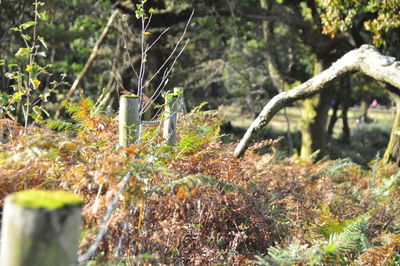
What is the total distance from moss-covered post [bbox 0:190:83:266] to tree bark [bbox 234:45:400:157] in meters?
4.00

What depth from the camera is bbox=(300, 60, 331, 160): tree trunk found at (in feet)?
41.8

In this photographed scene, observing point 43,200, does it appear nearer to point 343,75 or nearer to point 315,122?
point 343,75

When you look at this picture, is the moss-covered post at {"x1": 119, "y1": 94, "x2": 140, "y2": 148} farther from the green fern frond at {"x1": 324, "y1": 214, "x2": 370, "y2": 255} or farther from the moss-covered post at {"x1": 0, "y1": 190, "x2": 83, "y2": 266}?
the moss-covered post at {"x1": 0, "y1": 190, "x2": 83, "y2": 266}

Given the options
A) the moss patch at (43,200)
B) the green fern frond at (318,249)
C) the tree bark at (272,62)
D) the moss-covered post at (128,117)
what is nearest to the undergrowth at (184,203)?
the green fern frond at (318,249)

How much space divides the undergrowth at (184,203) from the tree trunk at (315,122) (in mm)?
7297

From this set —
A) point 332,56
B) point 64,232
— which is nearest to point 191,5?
point 332,56

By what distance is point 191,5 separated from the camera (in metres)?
11.2

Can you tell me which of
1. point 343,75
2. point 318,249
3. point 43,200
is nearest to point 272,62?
point 343,75

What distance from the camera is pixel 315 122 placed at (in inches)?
506

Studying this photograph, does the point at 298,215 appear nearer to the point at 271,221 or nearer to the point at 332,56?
the point at 271,221

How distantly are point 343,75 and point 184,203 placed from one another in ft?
10.6

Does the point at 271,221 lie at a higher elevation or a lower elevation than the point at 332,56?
lower

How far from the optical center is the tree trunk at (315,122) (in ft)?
41.8

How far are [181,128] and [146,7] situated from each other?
5.79m
